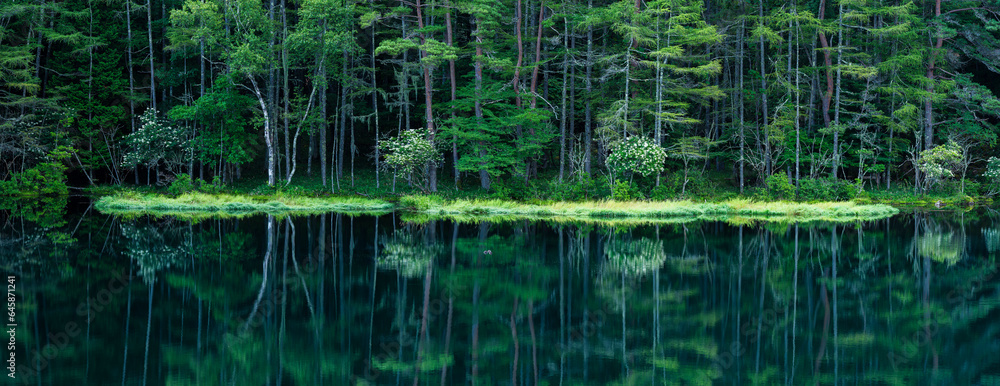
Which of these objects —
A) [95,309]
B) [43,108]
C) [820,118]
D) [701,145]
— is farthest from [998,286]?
[43,108]

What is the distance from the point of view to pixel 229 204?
29.2m

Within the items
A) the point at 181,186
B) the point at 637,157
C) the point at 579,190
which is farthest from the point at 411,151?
the point at 181,186

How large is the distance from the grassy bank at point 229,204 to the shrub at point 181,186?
0.67 meters

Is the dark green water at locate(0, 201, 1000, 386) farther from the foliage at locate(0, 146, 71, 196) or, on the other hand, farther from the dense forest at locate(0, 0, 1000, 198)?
the foliage at locate(0, 146, 71, 196)

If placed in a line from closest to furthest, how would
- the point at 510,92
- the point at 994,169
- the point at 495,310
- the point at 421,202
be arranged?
the point at 495,310, the point at 421,202, the point at 510,92, the point at 994,169

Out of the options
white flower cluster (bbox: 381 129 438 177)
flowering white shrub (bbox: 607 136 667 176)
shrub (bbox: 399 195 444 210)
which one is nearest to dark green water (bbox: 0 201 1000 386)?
shrub (bbox: 399 195 444 210)

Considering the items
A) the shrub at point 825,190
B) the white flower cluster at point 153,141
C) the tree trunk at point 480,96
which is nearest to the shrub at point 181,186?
the white flower cluster at point 153,141

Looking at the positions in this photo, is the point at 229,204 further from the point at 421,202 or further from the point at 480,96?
the point at 480,96

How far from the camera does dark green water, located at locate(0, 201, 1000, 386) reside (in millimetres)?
8469

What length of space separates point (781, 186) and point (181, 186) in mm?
27589

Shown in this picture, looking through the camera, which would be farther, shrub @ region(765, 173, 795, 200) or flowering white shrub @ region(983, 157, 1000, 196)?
flowering white shrub @ region(983, 157, 1000, 196)

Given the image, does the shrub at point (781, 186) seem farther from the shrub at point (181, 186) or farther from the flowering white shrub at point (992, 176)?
the shrub at point (181, 186)

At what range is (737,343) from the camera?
9648mm

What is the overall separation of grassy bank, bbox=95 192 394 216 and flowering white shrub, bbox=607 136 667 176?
10063 millimetres
